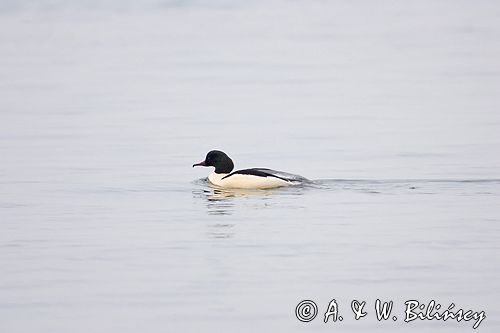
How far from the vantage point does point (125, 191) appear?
659 inches

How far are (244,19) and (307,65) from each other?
592 inches

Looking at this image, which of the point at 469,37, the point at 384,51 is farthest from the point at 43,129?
the point at 469,37

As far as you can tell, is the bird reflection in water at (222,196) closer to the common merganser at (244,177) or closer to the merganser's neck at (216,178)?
the common merganser at (244,177)

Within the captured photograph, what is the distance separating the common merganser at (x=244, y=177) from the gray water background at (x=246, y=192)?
0.20 meters

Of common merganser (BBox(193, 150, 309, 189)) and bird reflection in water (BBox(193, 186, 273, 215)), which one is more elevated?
common merganser (BBox(193, 150, 309, 189))

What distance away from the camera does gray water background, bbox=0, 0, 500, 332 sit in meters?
11.6

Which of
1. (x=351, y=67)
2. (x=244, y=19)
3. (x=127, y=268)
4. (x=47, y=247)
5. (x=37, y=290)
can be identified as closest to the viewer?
(x=37, y=290)

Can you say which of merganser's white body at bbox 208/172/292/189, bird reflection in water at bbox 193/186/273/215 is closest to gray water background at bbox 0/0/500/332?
bird reflection in water at bbox 193/186/273/215

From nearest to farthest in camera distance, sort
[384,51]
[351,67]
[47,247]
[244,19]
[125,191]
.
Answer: [47,247], [125,191], [351,67], [384,51], [244,19]

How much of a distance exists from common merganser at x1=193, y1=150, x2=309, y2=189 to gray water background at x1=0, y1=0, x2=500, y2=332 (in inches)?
7.8

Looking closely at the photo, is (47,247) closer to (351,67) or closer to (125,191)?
(125,191)

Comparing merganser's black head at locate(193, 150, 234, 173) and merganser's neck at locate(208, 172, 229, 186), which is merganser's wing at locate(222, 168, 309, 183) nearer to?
merganser's neck at locate(208, 172, 229, 186)

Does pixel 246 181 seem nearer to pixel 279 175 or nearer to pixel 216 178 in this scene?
pixel 279 175

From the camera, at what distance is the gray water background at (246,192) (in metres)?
11.6
